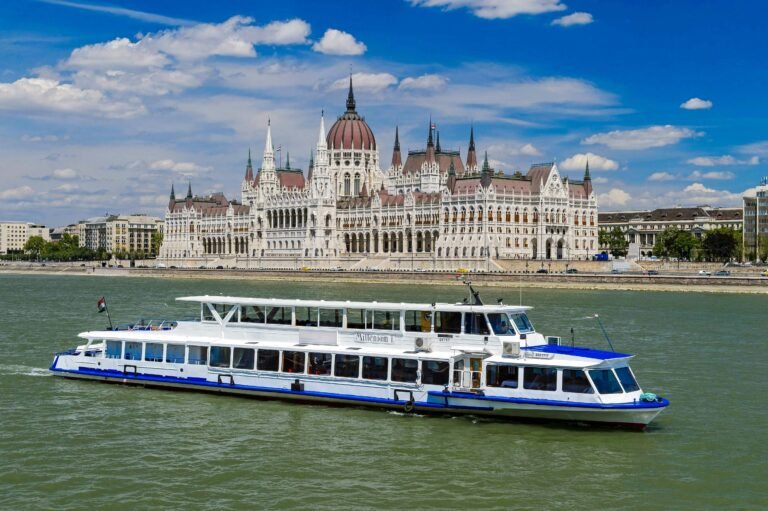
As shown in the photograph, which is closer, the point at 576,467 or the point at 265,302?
the point at 576,467

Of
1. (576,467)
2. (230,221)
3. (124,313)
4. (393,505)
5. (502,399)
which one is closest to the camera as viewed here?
(393,505)

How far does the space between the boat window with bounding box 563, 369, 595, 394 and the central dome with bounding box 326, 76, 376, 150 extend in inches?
6296

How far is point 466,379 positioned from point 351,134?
15984 cm

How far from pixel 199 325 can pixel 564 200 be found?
12204 cm

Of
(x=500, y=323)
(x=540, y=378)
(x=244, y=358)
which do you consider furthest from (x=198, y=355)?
(x=540, y=378)

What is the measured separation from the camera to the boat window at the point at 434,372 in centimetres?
2881

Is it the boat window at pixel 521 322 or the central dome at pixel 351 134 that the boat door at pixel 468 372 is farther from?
the central dome at pixel 351 134

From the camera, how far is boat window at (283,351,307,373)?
101 feet

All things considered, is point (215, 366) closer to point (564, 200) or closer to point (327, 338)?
point (327, 338)

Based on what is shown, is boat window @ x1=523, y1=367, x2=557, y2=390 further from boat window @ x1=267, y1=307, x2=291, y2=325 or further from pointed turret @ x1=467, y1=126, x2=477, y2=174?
pointed turret @ x1=467, y1=126, x2=477, y2=174

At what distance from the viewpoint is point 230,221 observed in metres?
196

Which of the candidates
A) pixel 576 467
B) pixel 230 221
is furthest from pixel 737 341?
pixel 230 221

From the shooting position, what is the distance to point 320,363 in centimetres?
3045

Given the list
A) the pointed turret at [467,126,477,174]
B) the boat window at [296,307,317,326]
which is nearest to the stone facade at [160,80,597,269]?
the pointed turret at [467,126,477,174]
